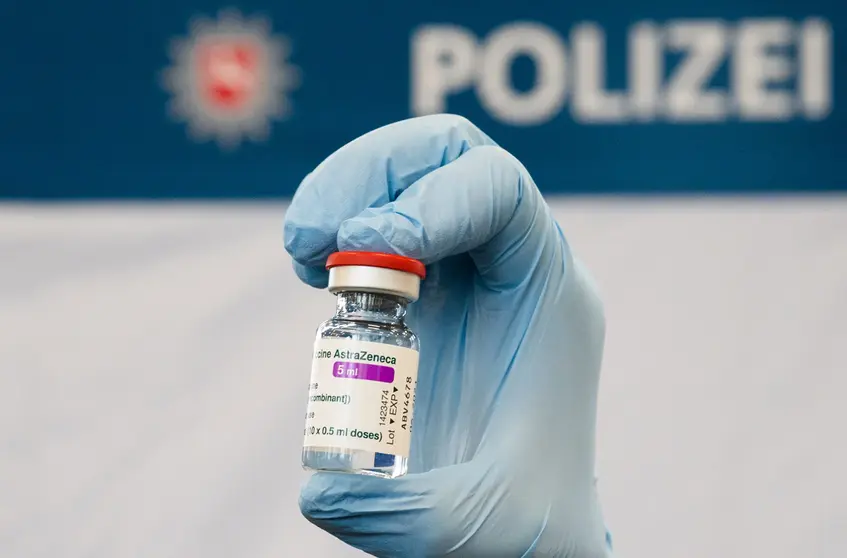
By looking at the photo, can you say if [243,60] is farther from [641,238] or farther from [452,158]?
[452,158]

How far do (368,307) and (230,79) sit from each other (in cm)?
108

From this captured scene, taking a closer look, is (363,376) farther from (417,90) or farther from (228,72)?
(228,72)

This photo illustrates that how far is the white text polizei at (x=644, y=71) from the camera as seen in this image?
161cm

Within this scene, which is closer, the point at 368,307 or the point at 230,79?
the point at 368,307

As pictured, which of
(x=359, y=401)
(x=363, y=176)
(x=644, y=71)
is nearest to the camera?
(x=359, y=401)

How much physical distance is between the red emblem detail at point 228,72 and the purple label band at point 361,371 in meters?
1.09

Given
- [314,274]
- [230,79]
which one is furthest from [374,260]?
[230,79]

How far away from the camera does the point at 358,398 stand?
2.22ft

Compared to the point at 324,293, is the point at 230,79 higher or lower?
higher

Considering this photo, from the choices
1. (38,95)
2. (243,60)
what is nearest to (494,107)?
(243,60)

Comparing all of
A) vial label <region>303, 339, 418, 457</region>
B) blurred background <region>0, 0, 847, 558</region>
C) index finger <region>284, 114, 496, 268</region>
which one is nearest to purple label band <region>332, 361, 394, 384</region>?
vial label <region>303, 339, 418, 457</region>

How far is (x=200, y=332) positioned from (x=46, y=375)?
0.81 ft

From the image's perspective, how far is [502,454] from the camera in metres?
0.85

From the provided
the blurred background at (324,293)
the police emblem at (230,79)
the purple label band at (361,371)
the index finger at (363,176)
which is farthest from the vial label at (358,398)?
the police emblem at (230,79)
